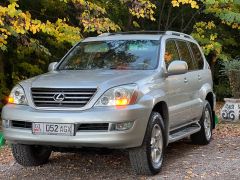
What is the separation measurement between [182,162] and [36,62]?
28.2ft

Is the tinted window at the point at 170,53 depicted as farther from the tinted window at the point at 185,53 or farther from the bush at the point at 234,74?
the bush at the point at 234,74

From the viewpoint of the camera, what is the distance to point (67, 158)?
796 centimetres

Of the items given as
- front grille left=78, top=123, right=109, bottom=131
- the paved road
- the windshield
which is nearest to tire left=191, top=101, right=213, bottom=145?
the paved road

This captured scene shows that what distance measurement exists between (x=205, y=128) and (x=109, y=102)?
3374mm

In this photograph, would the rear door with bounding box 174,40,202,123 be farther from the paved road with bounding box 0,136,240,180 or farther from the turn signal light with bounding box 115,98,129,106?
the turn signal light with bounding box 115,98,129,106

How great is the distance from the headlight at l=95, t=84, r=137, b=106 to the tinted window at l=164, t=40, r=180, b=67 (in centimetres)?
137

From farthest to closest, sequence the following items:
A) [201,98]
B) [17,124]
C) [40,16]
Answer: [40,16] < [201,98] < [17,124]

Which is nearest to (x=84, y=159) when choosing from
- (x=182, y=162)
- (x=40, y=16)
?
(x=182, y=162)

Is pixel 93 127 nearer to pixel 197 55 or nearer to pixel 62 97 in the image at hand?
pixel 62 97

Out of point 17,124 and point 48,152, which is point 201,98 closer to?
point 48,152

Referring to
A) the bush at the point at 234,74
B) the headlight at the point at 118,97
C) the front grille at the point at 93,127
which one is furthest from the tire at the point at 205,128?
the bush at the point at 234,74

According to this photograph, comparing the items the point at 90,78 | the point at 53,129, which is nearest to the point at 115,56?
the point at 90,78

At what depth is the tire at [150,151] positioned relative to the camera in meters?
6.43

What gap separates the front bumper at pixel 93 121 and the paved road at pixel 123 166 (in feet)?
1.69
